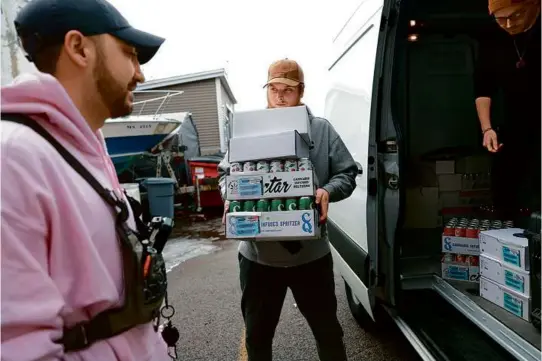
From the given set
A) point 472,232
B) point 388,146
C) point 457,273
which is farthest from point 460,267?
point 388,146

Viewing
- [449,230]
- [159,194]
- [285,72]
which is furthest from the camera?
[159,194]

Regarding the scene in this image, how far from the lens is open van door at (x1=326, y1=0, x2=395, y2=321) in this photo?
95.4 inches

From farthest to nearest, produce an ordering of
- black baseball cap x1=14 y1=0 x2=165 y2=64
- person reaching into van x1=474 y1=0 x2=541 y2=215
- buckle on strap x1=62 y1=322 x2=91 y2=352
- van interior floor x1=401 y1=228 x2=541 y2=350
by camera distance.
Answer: person reaching into van x1=474 y1=0 x2=541 y2=215 → van interior floor x1=401 y1=228 x2=541 y2=350 → black baseball cap x1=14 y1=0 x2=165 y2=64 → buckle on strap x1=62 y1=322 x2=91 y2=352

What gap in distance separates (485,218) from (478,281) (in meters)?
0.81

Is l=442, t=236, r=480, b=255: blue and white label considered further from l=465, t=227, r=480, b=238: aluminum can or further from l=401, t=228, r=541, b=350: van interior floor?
l=401, t=228, r=541, b=350: van interior floor

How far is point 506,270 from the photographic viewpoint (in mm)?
2418

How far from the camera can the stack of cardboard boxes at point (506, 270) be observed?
7.37 feet

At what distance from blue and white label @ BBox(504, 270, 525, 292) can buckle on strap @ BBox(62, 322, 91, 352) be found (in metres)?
2.38

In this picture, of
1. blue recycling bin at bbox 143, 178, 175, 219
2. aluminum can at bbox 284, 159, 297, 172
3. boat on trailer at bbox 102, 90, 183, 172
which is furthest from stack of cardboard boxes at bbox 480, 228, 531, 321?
boat on trailer at bbox 102, 90, 183, 172

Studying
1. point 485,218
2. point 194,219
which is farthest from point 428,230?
point 194,219

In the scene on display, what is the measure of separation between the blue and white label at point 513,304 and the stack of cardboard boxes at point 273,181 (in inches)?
54.6

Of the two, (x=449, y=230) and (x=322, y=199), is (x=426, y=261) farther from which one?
(x=322, y=199)

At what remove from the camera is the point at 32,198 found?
82cm

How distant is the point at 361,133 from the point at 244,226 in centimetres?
124
